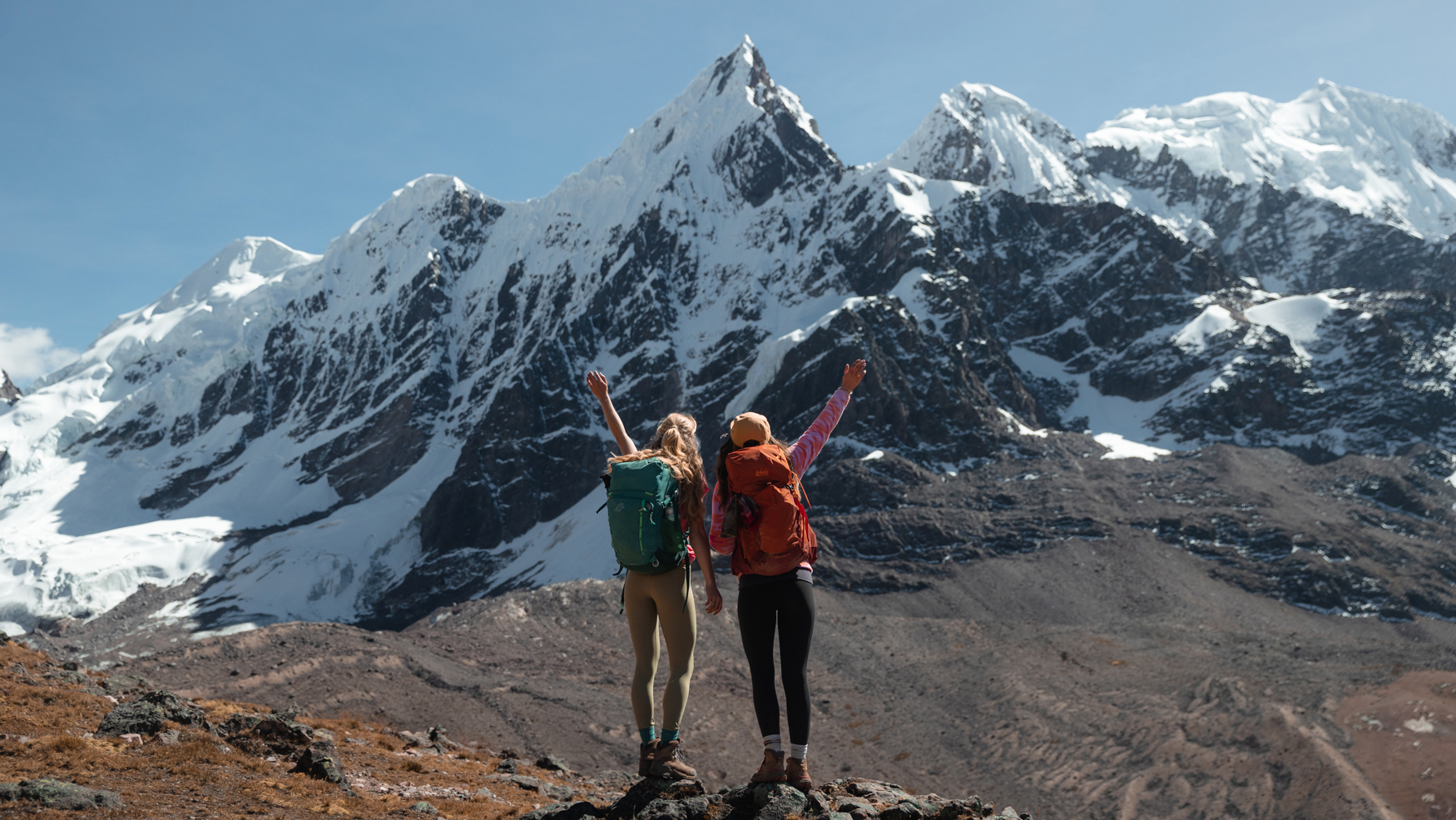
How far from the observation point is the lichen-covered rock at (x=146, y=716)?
12.9 meters

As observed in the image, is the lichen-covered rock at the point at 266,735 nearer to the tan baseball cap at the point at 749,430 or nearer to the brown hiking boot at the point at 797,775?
the brown hiking boot at the point at 797,775

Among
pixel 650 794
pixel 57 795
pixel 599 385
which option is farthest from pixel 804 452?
pixel 57 795

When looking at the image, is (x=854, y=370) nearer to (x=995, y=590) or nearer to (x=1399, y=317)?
(x=995, y=590)

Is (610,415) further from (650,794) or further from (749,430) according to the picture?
(650,794)

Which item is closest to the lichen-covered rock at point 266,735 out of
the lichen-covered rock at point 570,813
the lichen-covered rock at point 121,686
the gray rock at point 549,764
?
the lichen-covered rock at point 121,686

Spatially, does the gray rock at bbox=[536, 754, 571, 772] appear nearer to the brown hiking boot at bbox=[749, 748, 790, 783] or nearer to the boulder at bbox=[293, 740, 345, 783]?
the boulder at bbox=[293, 740, 345, 783]

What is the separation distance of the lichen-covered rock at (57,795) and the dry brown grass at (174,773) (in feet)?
0.64

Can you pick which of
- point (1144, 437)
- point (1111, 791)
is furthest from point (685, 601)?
point (1144, 437)

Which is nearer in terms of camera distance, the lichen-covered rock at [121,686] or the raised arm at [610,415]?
the raised arm at [610,415]

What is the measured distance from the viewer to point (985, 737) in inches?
2682

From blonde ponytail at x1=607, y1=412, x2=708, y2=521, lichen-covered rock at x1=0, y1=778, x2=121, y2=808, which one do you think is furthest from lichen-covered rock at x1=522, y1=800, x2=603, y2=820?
lichen-covered rock at x1=0, y1=778, x2=121, y2=808

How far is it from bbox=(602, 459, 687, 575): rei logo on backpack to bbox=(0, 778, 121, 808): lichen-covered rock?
5.96m

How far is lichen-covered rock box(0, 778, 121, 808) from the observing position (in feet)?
30.2

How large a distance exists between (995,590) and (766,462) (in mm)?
113327
